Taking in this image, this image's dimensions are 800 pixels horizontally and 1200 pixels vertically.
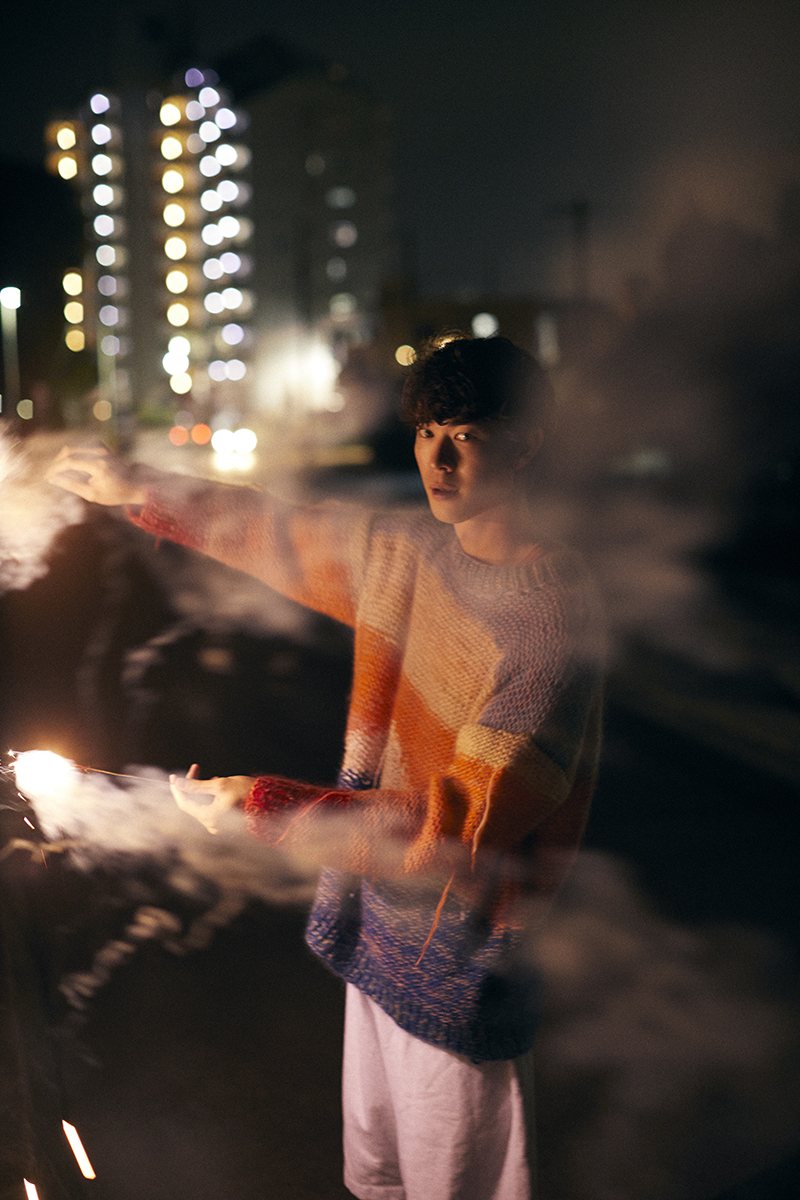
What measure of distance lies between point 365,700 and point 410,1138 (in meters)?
0.76

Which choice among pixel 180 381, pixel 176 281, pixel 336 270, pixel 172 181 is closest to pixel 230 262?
pixel 176 281

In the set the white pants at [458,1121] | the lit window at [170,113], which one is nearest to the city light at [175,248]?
the lit window at [170,113]

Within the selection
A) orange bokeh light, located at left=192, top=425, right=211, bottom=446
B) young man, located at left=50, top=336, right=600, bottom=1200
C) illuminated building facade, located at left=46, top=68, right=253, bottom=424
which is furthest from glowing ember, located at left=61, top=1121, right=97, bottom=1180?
illuminated building facade, located at left=46, top=68, right=253, bottom=424

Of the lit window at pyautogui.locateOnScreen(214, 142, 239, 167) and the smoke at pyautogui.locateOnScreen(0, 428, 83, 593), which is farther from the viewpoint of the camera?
the lit window at pyautogui.locateOnScreen(214, 142, 239, 167)

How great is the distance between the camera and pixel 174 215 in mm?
79125

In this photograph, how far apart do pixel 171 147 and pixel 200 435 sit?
211 ft

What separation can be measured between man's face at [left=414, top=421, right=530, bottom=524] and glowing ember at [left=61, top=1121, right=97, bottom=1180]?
151 centimetres

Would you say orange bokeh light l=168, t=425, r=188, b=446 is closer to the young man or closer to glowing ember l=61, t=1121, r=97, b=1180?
glowing ember l=61, t=1121, r=97, b=1180

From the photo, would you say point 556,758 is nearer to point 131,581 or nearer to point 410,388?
point 410,388

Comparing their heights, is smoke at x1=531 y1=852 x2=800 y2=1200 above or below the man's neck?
below

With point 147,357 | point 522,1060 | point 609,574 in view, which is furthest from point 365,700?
point 147,357

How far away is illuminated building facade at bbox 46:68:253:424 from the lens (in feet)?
253

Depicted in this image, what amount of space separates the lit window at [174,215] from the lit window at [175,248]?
4.14ft

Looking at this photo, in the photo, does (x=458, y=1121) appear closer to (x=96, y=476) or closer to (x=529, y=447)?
(x=529, y=447)
